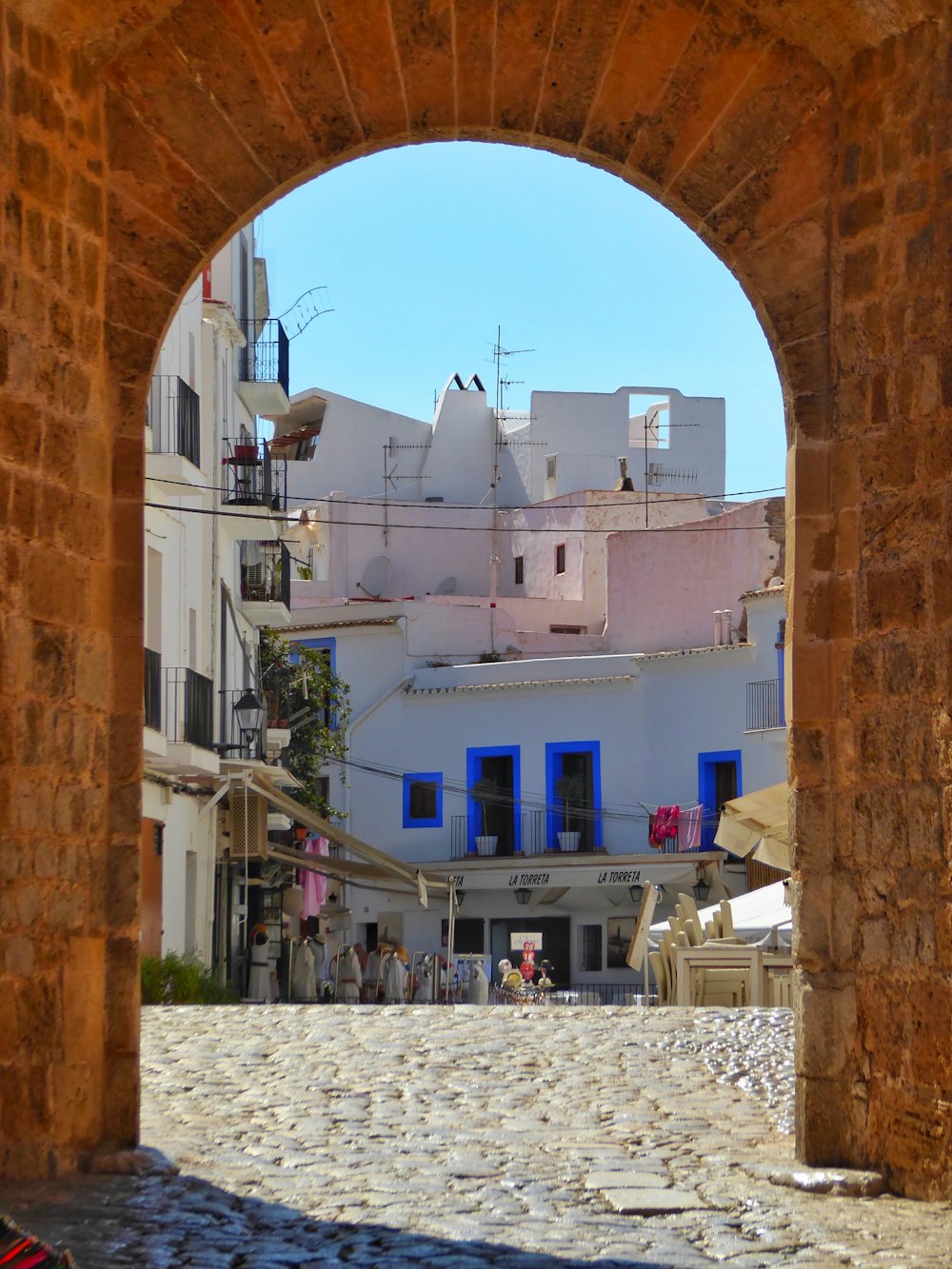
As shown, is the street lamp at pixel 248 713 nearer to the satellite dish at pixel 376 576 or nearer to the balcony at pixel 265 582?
the balcony at pixel 265 582

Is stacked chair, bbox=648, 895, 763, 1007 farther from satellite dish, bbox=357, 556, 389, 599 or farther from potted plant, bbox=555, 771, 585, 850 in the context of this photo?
satellite dish, bbox=357, 556, 389, 599

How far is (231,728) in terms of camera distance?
70.3 ft

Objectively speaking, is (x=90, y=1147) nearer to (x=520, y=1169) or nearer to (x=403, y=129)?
(x=520, y=1169)

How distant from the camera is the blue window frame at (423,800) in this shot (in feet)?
96.6

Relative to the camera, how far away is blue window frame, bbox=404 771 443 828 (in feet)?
96.6

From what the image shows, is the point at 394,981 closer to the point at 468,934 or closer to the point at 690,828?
the point at 690,828

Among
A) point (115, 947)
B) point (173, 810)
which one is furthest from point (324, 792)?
point (115, 947)

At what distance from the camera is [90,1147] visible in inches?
243

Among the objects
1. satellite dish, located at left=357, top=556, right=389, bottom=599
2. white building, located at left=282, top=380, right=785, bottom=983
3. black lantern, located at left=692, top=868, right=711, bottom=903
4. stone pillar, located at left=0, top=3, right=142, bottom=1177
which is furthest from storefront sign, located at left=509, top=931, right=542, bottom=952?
stone pillar, located at left=0, top=3, right=142, bottom=1177

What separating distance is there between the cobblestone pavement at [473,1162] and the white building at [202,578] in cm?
708

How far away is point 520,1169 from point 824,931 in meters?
1.24

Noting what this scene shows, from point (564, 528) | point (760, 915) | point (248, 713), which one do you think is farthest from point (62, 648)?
point (564, 528)

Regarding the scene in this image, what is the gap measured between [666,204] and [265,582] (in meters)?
17.4

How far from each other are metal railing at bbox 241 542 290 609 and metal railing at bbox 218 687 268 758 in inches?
78.6
